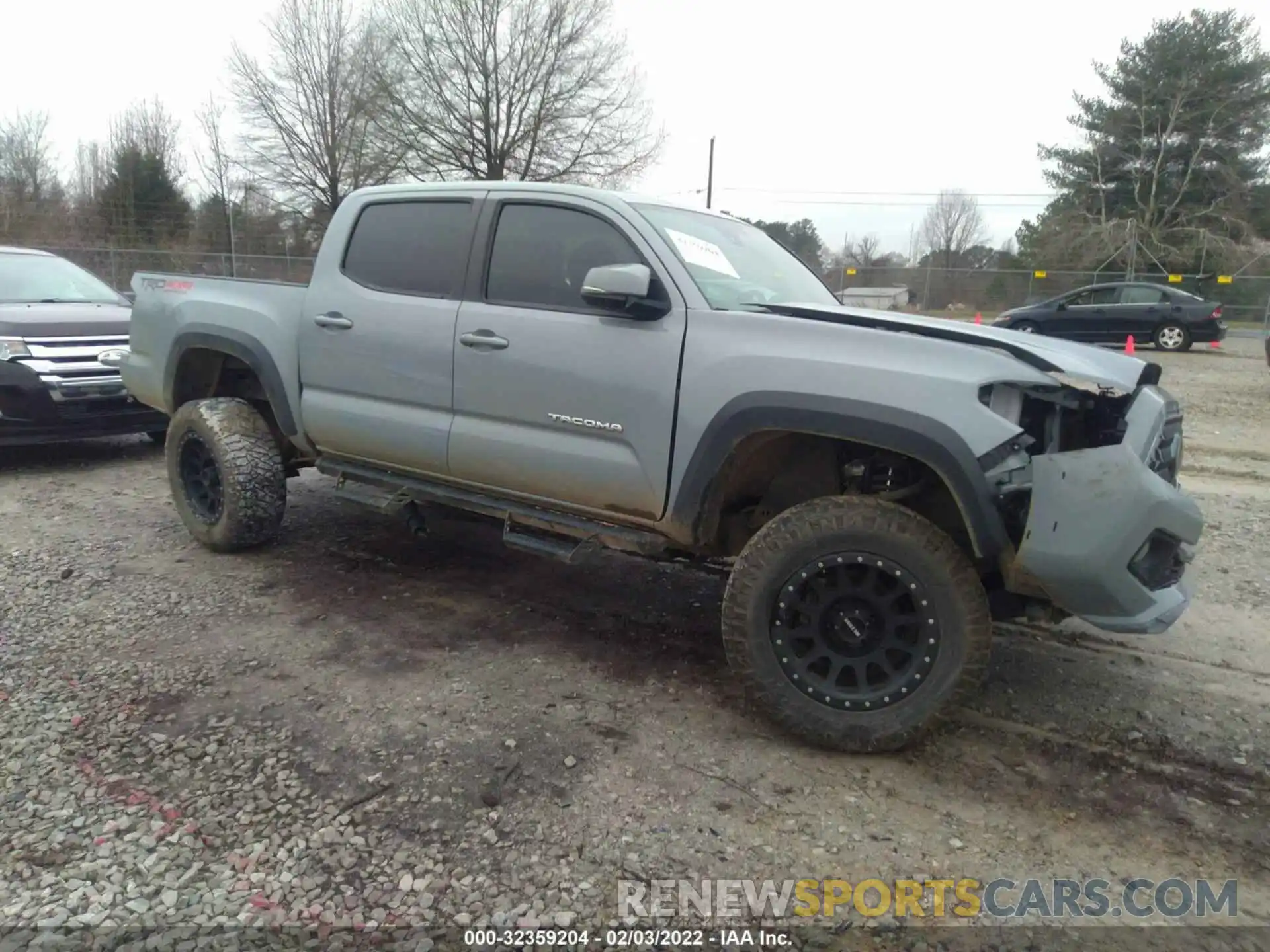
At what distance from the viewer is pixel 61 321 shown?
671 centimetres

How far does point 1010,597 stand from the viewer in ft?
9.85

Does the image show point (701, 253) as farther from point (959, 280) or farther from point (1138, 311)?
point (959, 280)

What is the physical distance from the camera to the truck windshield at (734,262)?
3420 mm

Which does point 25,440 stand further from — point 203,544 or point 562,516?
point 562,516

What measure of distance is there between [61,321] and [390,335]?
4.38m

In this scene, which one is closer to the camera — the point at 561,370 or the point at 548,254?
the point at 561,370

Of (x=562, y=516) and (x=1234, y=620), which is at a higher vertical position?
(x=562, y=516)

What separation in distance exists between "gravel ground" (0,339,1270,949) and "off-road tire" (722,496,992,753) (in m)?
0.13

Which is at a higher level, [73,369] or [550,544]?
[73,369]

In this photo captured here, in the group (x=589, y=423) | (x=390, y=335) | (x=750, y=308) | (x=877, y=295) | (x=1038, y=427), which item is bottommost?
(x=589, y=423)

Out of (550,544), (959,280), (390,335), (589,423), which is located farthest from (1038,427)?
(959,280)

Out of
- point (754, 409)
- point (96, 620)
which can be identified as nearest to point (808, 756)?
point (754, 409)

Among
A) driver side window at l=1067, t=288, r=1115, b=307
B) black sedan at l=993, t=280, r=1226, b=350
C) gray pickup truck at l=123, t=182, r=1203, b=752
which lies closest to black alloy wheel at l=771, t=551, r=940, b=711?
gray pickup truck at l=123, t=182, r=1203, b=752

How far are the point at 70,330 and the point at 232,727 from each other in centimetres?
519
